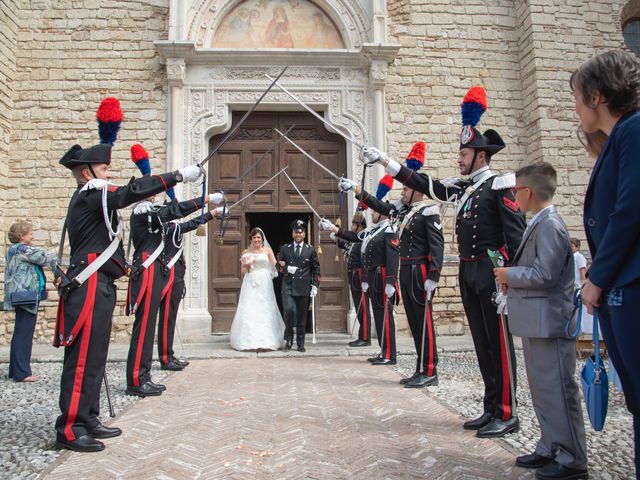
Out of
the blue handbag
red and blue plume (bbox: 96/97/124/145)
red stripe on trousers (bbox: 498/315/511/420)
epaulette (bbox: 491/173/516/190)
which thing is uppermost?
red and blue plume (bbox: 96/97/124/145)

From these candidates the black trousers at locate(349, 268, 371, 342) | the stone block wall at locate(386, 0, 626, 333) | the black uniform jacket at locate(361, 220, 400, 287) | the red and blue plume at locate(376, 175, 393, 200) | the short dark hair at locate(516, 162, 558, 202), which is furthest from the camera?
the stone block wall at locate(386, 0, 626, 333)

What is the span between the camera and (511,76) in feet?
31.5

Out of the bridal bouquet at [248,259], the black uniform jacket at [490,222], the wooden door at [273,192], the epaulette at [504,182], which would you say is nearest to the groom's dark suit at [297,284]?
the bridal bouquet at [248,259]

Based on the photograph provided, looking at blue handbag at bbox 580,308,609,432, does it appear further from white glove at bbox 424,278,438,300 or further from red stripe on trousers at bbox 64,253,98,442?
red stripe on trousers at bbox 64,253,98,442

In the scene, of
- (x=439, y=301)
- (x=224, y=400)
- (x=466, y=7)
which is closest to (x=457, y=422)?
(x=224, y=400)

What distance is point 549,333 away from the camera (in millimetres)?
2512

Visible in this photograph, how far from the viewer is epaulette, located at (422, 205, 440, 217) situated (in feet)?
15.6

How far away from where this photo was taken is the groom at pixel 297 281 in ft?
25.3

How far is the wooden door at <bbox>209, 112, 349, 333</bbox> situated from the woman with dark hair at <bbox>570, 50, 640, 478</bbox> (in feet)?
23.3

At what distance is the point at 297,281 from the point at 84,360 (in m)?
4.78

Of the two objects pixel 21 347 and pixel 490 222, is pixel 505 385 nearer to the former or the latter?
pixel 490 222

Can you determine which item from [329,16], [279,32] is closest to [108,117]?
[279,32]

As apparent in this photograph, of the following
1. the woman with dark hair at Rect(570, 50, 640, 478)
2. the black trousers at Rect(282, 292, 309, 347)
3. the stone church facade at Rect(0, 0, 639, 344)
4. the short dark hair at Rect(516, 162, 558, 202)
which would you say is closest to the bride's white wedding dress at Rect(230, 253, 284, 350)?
the black trousers at Rect(282, 292, 309, 347)

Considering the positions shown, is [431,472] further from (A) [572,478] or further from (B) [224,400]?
(B) [224,400]
